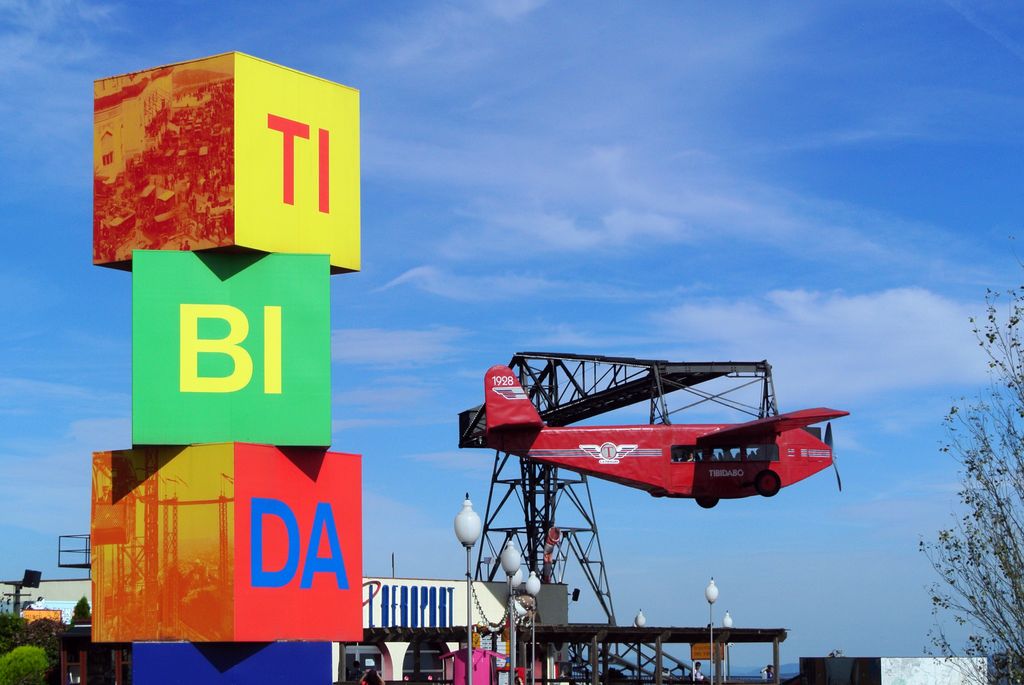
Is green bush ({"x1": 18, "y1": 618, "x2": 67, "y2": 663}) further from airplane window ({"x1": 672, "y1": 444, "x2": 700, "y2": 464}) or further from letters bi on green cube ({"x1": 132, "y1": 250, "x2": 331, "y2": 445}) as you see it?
letters bi on green cube ({"x1": 132, "y1": 250, "x2": 331, "y2": 445})

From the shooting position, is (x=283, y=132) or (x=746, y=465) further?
(x=746, y=465)

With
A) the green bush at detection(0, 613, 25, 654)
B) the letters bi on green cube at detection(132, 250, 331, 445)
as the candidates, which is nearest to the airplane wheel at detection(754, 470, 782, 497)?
the letters bi on green cube at detection(132, 250, 331, 445)

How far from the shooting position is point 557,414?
5603cm

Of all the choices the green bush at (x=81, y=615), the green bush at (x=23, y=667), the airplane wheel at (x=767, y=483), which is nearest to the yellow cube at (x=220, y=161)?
Result: the green bush at (x=23, y=667)

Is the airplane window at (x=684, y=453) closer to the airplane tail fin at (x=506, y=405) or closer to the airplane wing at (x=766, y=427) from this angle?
the airplane wing at (x=766, y=427)

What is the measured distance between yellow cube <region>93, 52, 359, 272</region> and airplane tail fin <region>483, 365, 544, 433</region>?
22547mm

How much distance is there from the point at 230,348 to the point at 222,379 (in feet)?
1.99

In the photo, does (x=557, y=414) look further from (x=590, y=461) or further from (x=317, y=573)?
(x=317, y=573)

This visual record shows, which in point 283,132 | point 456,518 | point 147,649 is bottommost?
point 147,649

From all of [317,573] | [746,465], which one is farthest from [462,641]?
[317,573]

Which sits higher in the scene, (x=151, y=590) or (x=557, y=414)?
(x=557, y=414)

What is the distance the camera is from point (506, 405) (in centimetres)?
4953

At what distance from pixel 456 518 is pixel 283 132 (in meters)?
8.68

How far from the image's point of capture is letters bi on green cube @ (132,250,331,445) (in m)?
24.4
